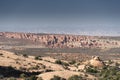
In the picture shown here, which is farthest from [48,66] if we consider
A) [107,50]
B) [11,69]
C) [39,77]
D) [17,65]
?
[107,50]

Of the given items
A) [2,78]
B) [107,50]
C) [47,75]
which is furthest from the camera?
[107,50]

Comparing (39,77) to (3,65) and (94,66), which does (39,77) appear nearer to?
(3,65)

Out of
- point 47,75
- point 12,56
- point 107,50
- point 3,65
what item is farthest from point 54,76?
point 107,50

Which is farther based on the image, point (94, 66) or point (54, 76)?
point (94, 66)

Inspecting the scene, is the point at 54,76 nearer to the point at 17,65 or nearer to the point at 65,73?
the point at 65,73

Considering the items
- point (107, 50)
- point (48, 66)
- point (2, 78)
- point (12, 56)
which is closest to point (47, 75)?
point (2, 78)

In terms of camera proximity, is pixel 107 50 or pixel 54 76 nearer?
pixel 54 76

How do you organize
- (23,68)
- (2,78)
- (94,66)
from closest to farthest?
(2,78)
(23,68)
(94,66)

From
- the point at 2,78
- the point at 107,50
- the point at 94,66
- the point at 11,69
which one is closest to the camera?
the point at 2,78

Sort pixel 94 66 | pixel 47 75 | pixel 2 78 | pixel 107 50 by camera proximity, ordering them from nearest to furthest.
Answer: pixel 2 78 < pixel 47 75 < pixel 94 66 < pixel 107 50
